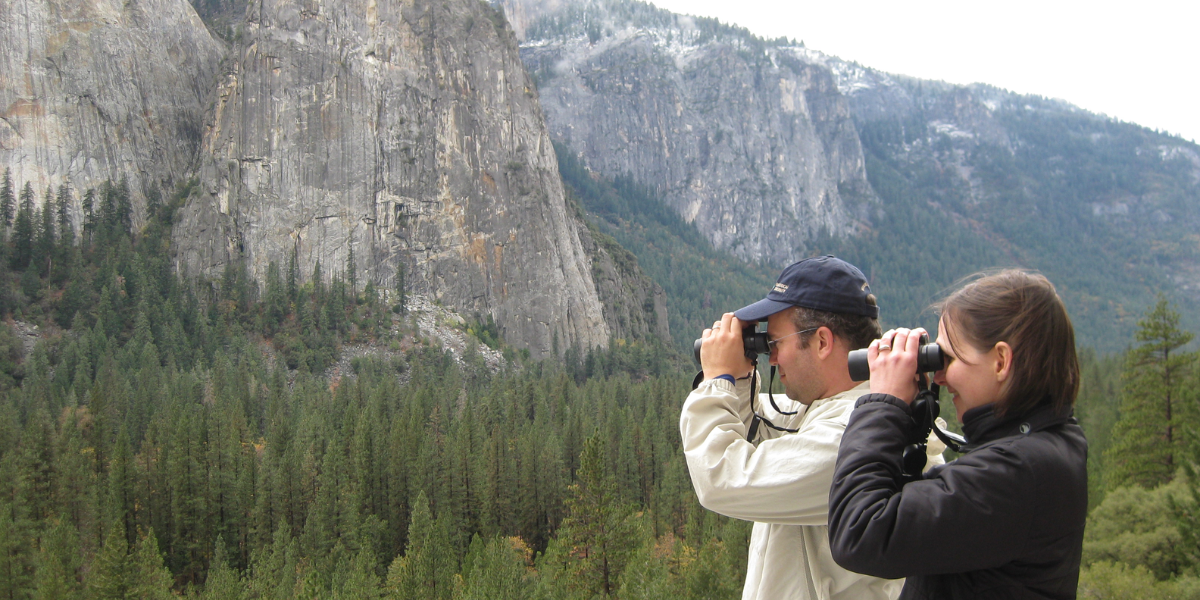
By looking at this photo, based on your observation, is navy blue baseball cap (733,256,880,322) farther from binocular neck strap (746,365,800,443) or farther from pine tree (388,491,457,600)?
pine tree (388,491,457,600)

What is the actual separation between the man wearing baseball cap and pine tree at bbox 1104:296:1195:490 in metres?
30.5

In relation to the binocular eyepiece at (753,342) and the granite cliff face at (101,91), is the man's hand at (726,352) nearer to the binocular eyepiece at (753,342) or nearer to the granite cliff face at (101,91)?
the binocular eyepiece at (753,342)

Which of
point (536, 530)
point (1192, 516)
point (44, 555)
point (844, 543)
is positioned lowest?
point (536, 530)

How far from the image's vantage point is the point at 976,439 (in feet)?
10.6

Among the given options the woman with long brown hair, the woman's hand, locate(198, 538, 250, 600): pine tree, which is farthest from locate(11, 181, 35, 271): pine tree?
the woman with long brown hair

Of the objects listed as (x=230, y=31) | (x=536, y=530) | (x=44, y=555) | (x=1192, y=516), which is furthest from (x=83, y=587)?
(x=230, y=31)

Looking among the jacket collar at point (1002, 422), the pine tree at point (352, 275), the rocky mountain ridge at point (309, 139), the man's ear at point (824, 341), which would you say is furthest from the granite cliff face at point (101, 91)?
the jacket collar at point (1002, 422)

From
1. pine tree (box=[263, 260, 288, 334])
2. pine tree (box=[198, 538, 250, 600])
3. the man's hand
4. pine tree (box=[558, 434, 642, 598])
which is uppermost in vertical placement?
the man's hand

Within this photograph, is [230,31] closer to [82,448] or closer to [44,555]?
[82,448]

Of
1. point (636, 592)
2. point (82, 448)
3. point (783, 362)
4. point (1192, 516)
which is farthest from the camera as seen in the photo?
point (82, 448)

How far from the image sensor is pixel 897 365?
124 inches

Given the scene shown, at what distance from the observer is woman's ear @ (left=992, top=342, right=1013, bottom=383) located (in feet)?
10.2

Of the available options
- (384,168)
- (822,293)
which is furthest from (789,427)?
(384,168)

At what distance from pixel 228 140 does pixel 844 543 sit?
128339mm
